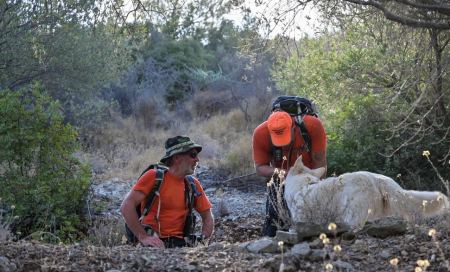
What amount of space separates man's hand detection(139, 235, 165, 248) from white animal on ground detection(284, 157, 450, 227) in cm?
113

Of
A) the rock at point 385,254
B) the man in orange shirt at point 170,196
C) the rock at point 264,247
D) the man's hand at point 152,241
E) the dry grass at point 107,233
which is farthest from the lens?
the dry grass at point 107,233

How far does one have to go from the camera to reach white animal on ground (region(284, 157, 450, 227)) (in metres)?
5.59

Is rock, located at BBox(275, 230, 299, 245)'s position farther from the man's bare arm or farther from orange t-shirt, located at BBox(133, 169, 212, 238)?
the man's bare arm

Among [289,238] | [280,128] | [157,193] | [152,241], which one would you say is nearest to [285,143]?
[280,128]

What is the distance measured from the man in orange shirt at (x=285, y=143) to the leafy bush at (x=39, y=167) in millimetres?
3216

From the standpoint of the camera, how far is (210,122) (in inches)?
910

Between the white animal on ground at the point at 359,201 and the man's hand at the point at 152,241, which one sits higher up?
the white animal on ground at the point at 359,201

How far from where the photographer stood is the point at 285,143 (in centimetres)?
696

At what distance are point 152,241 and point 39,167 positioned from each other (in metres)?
3.98

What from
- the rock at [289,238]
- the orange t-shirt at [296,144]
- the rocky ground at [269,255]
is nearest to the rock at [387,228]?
the rocky ground at [269,255]

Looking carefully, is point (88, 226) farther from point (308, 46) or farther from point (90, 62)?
point (90, 62)

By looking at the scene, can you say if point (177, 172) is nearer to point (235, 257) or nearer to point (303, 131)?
point (303, 131)

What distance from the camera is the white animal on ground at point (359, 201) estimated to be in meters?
5.59

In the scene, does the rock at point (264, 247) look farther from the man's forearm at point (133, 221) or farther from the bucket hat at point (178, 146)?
the bucket hat at point (178, 146)
